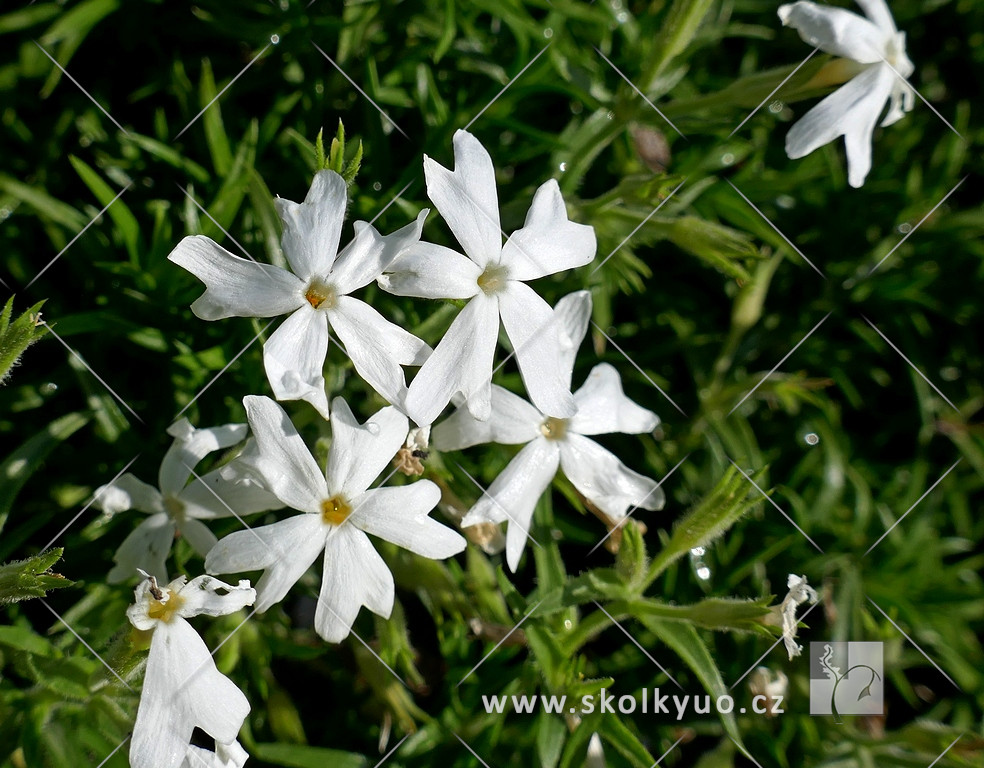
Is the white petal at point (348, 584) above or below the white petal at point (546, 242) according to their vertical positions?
below

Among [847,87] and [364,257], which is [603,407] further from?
[847,87]

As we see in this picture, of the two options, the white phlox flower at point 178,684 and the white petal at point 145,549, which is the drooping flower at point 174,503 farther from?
the white phlox flower at point 178,684

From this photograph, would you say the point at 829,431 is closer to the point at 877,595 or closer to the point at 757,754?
the point at 877,595

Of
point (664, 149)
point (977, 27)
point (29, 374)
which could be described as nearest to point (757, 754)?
point (664, 149)

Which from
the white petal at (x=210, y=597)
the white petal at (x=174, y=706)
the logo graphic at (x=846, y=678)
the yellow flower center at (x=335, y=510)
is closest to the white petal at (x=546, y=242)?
the yellow flower center at (x=335, y=510)

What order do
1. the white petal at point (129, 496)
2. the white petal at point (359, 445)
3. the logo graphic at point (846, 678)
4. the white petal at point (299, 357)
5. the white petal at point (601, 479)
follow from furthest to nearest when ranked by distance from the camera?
the logo graphic at point (846, 678) → the white petal at point (601, 479) → the white petal at point (129, 496) → the white petal at point (359, 445) → the white petal at point (299, 357)

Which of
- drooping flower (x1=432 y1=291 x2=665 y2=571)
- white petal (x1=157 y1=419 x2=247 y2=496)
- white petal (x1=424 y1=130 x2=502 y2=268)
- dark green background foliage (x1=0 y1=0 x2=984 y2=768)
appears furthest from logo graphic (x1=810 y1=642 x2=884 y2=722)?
white petal (x1=157 y1=419 x2=247 y2=496)
